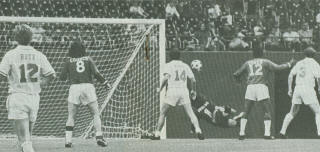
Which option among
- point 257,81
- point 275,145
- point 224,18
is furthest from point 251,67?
point 224,18

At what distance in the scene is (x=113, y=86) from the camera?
1708 cm

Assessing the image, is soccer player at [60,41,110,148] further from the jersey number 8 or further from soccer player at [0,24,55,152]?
soccer player at [0,24,55,152]

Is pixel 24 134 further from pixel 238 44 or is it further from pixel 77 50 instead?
pixel 238 44

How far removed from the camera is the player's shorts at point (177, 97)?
16.0m

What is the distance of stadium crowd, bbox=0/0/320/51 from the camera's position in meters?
20.1

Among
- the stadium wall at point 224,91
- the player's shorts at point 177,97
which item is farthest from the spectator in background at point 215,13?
the player's shorts at point 177,97

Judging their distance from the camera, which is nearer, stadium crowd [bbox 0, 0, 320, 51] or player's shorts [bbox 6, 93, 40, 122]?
player's shorts [bbox 6, 93, 40, 122]

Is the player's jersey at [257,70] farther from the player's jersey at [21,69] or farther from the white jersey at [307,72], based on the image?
the player's jersey at [21,69]

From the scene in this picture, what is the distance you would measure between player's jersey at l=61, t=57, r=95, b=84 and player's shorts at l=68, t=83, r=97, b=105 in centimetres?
10

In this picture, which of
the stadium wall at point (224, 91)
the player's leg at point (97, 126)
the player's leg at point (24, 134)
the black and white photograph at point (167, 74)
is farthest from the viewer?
the stadium wall at point (224, 91)

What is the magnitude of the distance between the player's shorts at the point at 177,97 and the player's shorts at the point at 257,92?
146 cm

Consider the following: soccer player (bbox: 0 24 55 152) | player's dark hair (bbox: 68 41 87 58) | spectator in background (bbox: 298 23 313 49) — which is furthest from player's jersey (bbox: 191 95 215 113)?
soccer player (bbox: 0 24 55 152)

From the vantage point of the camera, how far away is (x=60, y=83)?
18.0 m

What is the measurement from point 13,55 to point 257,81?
27.8 feet
